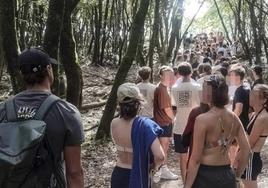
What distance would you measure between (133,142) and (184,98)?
3507 mm

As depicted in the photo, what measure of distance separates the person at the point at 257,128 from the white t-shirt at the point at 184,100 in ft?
7.39

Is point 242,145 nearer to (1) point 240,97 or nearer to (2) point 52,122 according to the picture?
(2) point 52,122

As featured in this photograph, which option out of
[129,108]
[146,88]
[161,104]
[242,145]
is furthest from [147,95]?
[242,145]

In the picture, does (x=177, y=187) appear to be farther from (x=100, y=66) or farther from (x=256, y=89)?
(x=100, y=66)

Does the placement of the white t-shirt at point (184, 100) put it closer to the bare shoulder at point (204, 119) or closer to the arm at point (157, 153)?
the arm at point (157, 153)

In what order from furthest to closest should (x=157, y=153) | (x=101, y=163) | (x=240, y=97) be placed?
(x=101, y=163) → (x=240, y=97) → (x=157, y=153)

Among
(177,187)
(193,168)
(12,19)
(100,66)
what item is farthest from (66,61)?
(100,66)

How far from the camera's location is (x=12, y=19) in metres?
6.76

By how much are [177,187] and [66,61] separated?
275 cm

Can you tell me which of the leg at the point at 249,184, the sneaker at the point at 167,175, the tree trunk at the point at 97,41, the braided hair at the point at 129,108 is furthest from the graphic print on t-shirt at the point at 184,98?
the tree trunk at the point at 97,41

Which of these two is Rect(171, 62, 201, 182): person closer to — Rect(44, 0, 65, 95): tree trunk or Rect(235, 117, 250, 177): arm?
Rect(44, 0, 65, 95): tree trunk

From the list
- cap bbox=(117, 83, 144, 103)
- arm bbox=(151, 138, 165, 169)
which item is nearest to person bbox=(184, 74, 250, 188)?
arm bbox=(151, 138, 165, 169)

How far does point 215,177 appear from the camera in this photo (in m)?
4.22

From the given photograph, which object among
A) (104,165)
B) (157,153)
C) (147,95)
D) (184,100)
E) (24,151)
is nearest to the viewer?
(24,151)
